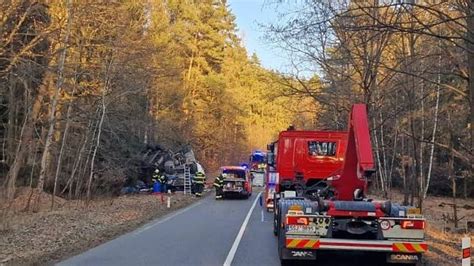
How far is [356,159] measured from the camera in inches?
489

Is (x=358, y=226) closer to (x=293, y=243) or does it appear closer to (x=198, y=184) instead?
(x=293, y=243)

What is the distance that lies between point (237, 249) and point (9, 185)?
10.4 meters

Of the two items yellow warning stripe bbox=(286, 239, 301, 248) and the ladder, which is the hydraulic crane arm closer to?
yellow warning stripe bbox=(286, 239, 301, 248)

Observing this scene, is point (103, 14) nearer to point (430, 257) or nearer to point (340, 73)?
point (340, 73)

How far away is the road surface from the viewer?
39.4 feet

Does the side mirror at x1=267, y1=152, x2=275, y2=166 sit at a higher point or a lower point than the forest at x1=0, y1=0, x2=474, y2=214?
lower

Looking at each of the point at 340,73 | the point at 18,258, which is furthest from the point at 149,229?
the point at 340,73

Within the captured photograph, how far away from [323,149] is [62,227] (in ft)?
27.6

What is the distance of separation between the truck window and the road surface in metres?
2.82

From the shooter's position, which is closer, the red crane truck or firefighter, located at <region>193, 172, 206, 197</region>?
the red crane truck

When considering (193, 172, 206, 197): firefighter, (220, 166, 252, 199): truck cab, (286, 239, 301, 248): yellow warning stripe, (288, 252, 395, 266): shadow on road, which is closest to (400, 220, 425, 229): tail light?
(288, 252, 395, 266): shadow on road

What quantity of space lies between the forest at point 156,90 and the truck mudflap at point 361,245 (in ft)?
10.7

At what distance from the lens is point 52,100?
2452 cm

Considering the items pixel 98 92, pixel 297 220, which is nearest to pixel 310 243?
pixel 297 220
